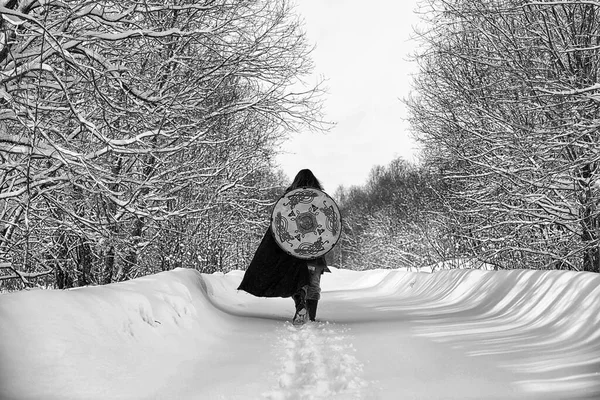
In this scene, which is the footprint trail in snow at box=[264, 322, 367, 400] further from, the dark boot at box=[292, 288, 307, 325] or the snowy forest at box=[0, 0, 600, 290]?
the snowy forest at box=[0, 0, 600, 290]

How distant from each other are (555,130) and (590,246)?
6.85 feet

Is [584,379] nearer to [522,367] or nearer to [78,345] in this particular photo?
[522,367]

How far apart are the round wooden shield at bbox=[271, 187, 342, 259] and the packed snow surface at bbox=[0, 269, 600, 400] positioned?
3.68 ft

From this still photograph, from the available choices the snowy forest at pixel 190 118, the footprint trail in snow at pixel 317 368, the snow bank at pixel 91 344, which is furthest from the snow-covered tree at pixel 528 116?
the snow bank at pixel 91 344

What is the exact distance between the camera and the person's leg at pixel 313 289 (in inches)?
319

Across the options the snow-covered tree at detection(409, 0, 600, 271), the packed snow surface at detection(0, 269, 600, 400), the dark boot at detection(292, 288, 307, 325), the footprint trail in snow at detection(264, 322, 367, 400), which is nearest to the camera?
the packed snow surface at detection(0, 269, 600, 400)

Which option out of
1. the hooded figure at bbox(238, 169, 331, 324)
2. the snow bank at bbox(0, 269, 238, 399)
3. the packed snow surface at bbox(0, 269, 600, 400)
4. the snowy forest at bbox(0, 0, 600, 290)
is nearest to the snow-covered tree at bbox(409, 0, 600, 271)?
the snowy forest at bbox(0, 0, 600, 290)

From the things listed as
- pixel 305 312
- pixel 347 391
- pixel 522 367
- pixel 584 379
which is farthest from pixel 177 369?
pixel 305 312

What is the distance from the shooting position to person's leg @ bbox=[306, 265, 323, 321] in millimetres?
8102

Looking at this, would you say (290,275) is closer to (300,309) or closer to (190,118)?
(300,309)

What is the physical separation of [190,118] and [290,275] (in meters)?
2.73

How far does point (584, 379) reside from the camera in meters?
4.05

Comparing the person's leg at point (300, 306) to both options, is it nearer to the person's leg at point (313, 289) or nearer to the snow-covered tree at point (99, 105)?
the person's leg at point (313, 289)

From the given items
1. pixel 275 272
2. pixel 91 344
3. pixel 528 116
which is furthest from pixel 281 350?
pixel 528 116
